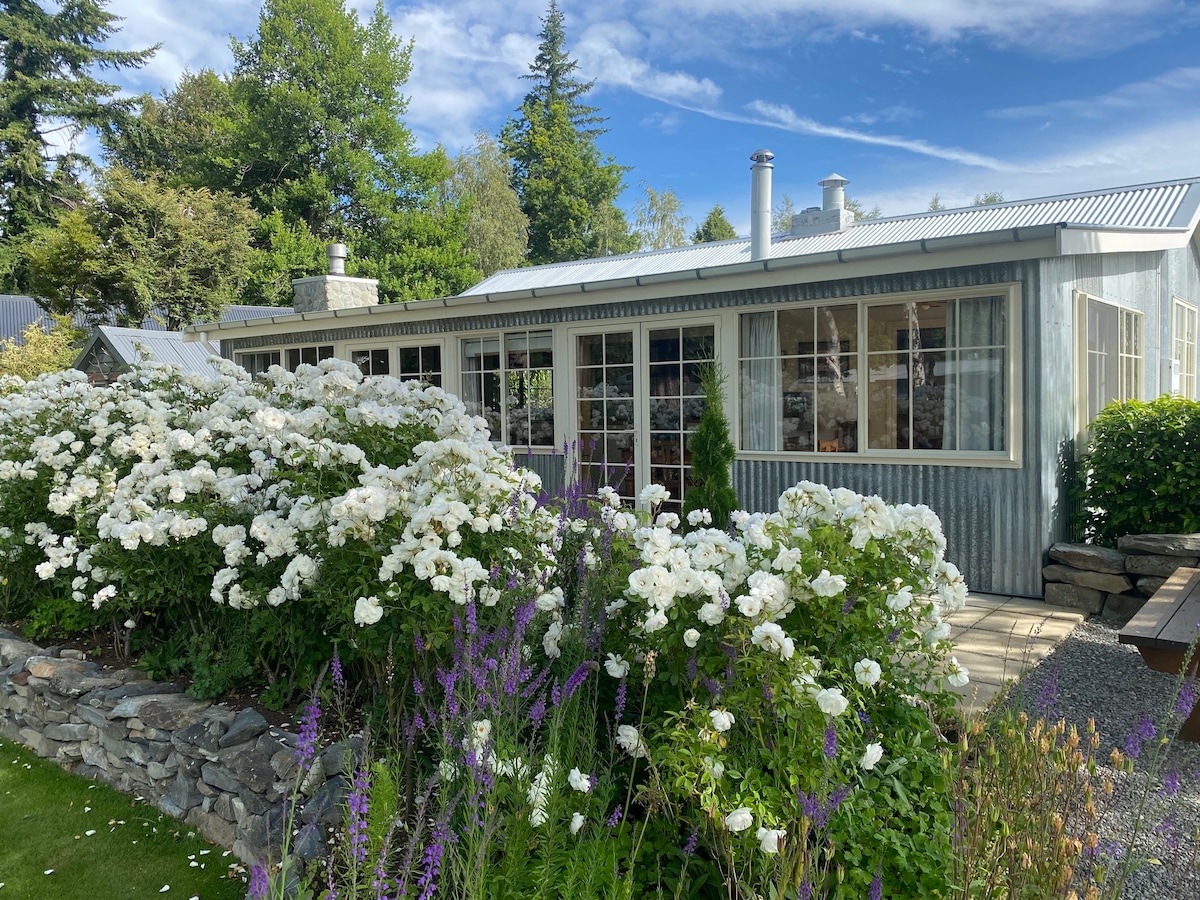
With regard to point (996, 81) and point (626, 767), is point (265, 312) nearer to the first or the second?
point (626, 767)

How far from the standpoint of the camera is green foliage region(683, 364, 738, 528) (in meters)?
6.47

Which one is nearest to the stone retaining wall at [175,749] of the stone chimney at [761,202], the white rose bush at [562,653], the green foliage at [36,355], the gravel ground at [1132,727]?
the white rose bush at [562,653]

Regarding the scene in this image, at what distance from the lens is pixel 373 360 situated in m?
9.86

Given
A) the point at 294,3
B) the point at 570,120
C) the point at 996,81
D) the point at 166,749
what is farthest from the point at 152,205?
the point at 996,81

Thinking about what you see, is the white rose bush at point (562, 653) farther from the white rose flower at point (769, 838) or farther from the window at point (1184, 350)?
the window at point (1184, 350)

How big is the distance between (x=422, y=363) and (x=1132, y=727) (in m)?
7.52

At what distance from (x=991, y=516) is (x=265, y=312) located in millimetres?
17607

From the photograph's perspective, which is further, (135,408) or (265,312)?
(265,312)

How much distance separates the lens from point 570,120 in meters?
30.9

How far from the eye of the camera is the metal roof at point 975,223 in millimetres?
7824

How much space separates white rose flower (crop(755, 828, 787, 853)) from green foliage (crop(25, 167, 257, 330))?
22025 millimetres

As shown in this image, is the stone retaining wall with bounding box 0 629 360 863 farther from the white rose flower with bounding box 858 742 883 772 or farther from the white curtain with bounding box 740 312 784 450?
the white curtain with bounding box 740 312 784 450

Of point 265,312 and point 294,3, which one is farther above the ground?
point 294,3

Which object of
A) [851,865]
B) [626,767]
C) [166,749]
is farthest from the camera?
[166,749]
